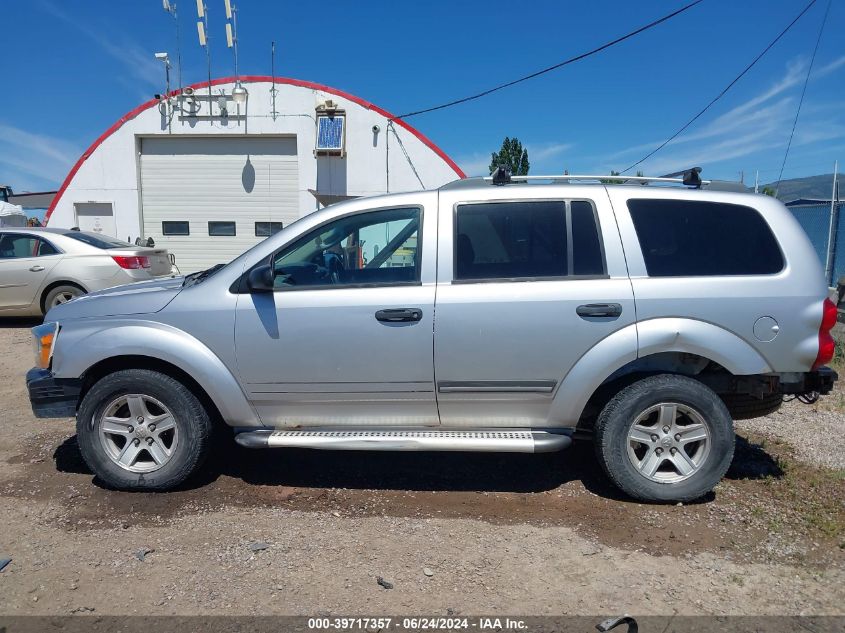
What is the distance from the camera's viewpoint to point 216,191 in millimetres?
15469

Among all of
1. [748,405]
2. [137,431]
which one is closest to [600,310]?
[748,405]

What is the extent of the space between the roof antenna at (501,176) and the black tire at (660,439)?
1579mm

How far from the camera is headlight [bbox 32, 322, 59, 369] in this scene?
13.2 feet

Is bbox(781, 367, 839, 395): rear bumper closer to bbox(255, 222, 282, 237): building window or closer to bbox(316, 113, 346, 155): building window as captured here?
bbox(316, 113, 346, 155): building window

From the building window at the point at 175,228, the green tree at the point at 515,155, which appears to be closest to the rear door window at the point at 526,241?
the building window at the point at 175,228

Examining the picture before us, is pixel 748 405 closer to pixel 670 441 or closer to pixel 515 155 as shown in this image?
pixel 670 441

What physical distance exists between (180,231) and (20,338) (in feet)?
23.1

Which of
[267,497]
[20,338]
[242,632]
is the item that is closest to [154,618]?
[242,632]

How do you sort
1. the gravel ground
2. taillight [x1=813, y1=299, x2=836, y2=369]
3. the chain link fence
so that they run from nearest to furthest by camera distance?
taillight [x1=813, y1=299, x2=836, y2=369] → the gravel ground → the chain link fence

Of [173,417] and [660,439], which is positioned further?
[173,417]

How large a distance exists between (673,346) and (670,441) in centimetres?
62

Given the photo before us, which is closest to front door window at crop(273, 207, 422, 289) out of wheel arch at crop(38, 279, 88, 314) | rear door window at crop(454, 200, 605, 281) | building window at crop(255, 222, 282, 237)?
rear door window at crop(454, 200, 605, 281)

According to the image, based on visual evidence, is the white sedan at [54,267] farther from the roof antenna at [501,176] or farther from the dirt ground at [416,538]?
the roof antenna at [501,176]

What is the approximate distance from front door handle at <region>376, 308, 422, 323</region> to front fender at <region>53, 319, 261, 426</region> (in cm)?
105
